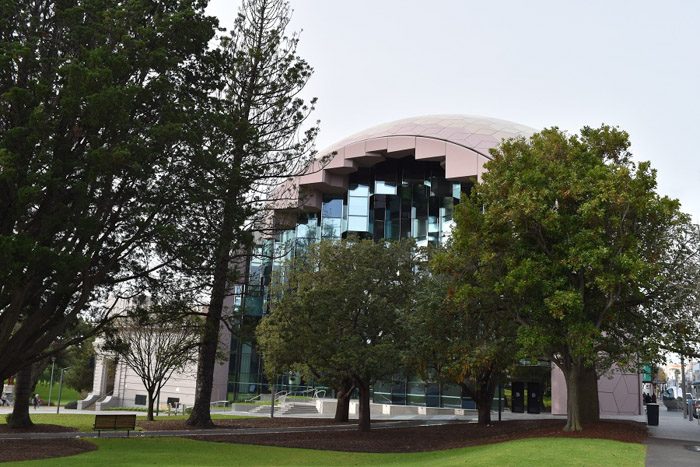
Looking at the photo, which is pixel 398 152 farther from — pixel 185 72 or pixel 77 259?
pixel 77 259

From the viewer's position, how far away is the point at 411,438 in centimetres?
2533

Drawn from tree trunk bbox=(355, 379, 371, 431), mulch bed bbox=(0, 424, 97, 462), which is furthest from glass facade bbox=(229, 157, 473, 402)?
mulch bed bbox=(0, 424, 97, 462)

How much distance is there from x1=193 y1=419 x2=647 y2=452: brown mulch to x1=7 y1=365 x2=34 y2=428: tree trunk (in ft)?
23.6

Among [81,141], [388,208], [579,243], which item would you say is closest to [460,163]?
[388,208]

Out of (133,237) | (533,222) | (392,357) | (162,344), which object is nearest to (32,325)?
(133,237)

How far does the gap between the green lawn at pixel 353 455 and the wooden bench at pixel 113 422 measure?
0.70 metres

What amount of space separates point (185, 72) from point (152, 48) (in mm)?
2489

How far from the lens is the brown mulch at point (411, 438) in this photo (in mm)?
21547

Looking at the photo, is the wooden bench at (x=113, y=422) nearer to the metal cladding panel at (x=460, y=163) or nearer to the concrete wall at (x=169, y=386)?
the metal cladding panel at (x=460, y=163)

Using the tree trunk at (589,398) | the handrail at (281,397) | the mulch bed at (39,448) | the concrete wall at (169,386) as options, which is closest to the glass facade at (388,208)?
the handrail at (281,397)

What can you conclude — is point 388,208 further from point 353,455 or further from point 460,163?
point 353,455

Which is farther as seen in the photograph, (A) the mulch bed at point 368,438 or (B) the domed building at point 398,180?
(B) the domed building at point 398,180

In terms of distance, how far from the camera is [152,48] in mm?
18688

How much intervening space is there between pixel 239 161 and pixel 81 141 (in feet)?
18.1
